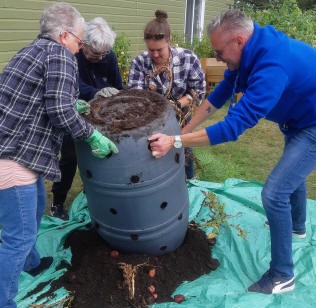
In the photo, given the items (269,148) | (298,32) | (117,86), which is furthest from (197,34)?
(117,86)

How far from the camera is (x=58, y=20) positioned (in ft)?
6.14

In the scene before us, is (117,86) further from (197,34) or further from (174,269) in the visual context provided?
(197,34)

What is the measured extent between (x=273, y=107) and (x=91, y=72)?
1.60 meters

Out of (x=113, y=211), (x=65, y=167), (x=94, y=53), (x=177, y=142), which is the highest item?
(x=94, y=53)

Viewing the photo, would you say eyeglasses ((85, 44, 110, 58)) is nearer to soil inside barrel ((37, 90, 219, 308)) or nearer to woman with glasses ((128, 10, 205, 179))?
woman with glasses ((128, 10, 205, 179))

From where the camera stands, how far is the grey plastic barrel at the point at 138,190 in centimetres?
216

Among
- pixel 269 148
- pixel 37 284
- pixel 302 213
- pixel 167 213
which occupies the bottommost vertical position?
pixel 269 148

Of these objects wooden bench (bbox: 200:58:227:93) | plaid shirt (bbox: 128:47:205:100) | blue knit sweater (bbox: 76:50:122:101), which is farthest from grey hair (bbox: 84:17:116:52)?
wooden bench (bbox: 200:58:227:93)

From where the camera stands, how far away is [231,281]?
8.36 ft

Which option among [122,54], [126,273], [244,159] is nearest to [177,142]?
[126,273]

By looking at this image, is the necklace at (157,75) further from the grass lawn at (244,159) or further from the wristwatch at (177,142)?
the grass lawn at (244,159)

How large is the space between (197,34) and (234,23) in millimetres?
9712

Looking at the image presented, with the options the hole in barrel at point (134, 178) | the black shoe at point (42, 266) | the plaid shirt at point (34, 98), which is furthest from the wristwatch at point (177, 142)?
the black shoe at point (42, 266)

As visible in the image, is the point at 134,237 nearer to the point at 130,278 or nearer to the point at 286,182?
the point at 130,278
